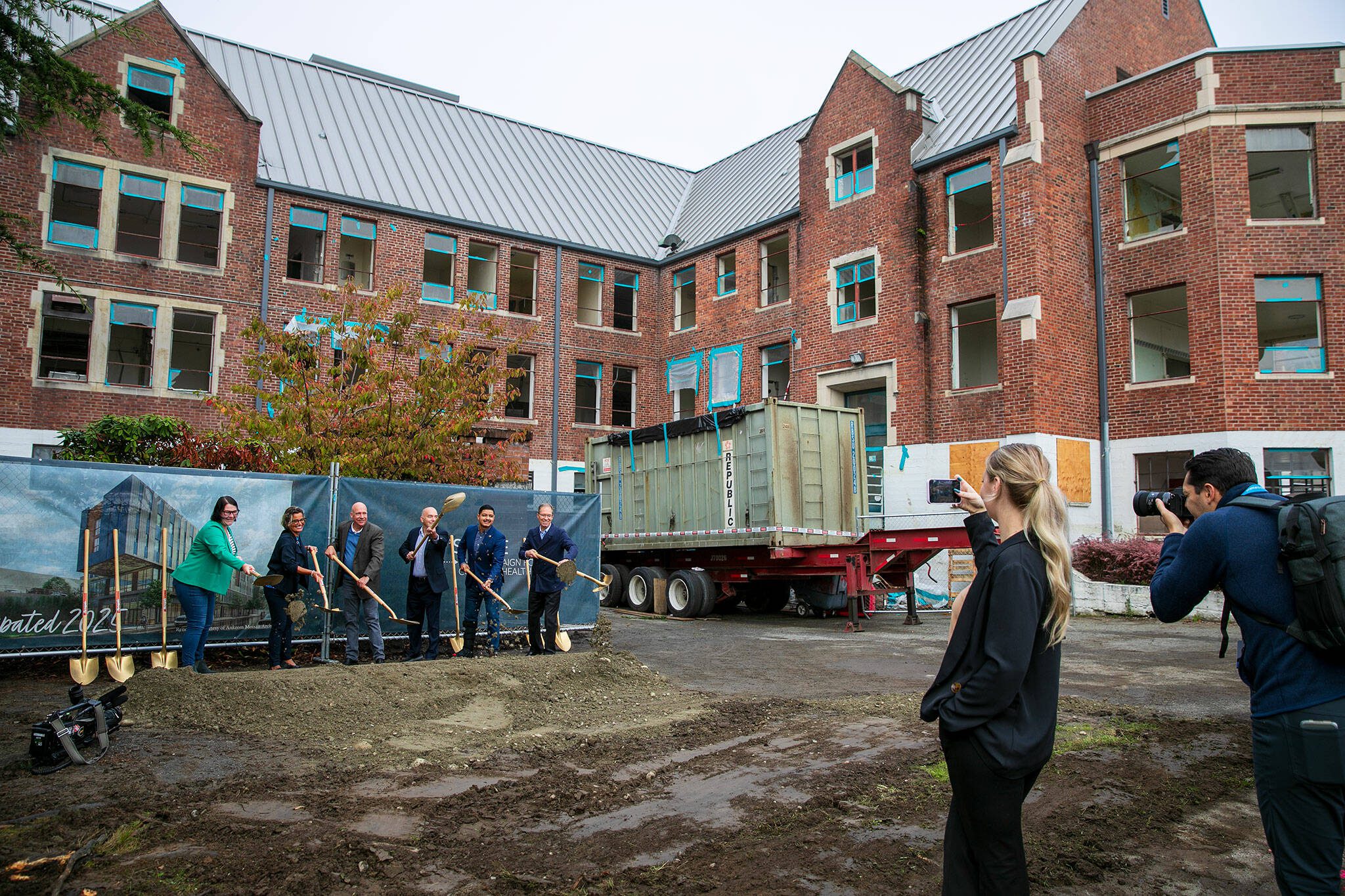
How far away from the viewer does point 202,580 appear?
836 centimetres

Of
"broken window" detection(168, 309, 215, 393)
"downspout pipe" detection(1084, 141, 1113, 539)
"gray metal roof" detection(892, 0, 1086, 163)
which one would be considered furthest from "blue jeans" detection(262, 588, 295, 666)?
"gray metal roof" detection(892, 0, 1086, 163)

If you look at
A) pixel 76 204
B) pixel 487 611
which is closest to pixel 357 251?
pixel 76 204

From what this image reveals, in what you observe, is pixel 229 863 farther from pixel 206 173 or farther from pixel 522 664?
pixel 206 173

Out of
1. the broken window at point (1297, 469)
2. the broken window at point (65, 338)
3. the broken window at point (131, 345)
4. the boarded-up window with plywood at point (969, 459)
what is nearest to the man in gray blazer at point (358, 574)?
the boarded-up window with plywood at point (969, 459)

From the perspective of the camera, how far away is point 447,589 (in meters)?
10.7

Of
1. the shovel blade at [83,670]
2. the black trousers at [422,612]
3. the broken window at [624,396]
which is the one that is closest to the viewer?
the shovel blade at [83,670]

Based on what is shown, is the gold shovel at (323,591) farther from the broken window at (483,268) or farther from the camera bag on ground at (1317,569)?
the broken window at (483,268)

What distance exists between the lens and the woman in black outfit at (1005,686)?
273 centimetres

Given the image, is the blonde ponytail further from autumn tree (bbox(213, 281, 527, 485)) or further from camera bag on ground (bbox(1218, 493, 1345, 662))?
autumn tree (bbox(213, 281, 527, 485))

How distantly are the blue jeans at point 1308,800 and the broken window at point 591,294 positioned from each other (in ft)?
85.5

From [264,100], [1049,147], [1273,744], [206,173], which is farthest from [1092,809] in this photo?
[264,100]

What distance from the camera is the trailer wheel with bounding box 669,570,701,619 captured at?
634 inches

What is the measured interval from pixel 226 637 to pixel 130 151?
17.3m

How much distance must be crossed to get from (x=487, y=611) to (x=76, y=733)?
5.17 meters
